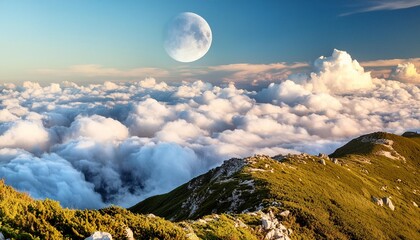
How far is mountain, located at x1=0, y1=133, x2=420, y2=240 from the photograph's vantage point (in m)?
19.1

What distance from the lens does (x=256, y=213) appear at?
168ft

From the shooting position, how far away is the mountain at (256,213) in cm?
1914

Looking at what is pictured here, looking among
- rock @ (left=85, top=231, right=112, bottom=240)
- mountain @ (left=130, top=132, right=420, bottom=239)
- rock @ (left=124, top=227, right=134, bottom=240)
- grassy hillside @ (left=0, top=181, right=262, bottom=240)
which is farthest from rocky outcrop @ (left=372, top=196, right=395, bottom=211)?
rock @ (left=85, top=231, right=112, bottom=240)

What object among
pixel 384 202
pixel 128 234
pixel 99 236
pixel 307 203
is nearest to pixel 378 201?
pixel 384 202

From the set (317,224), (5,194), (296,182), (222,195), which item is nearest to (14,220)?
(5,194)

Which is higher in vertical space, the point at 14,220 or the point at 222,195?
the point at 14,220

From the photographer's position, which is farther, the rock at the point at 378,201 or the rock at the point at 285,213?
the rock at the point at 378,201

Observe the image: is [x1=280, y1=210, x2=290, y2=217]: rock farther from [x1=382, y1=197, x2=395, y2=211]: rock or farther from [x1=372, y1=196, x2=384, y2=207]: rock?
[x1=382, y1=197, x2=395, y2=211]: rock

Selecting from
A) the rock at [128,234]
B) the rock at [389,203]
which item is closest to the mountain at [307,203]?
the rock at [389,203]

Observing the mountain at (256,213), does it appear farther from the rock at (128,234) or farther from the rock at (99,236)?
the rock at (99,236)

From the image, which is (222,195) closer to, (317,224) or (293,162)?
(317,224)

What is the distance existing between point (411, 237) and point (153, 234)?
350 feet

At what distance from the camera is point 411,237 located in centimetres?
9981

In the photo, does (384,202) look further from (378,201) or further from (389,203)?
(378,201)
